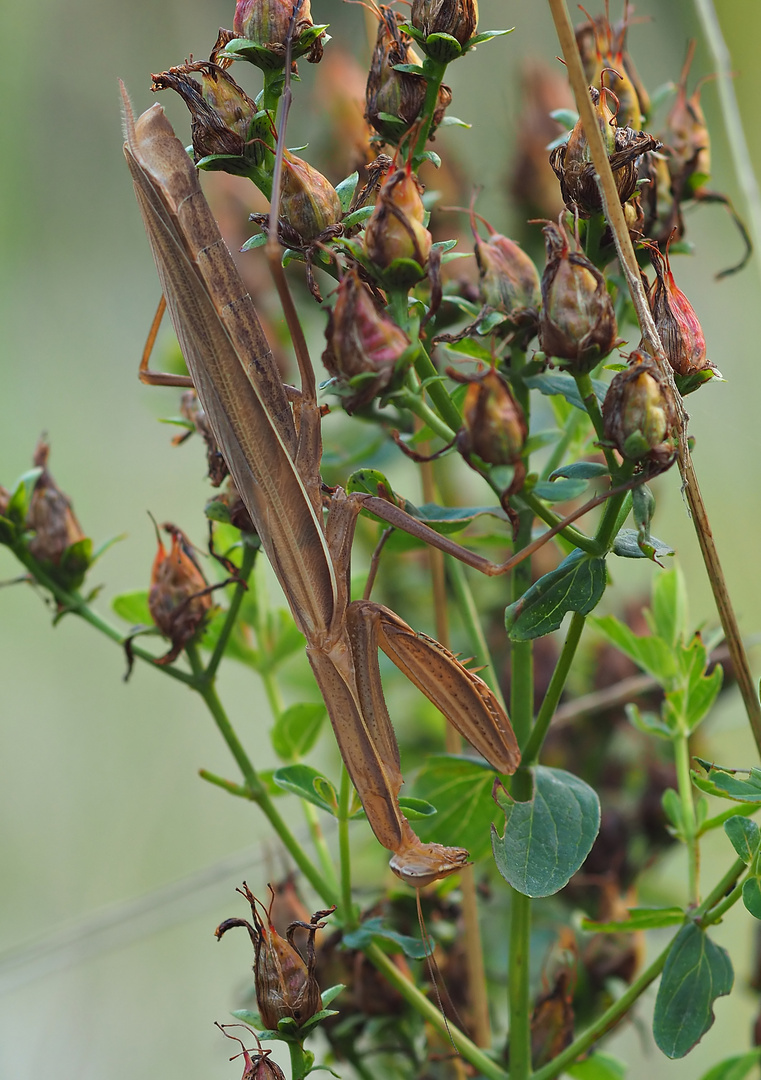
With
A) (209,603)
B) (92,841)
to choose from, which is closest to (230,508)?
(209,603)

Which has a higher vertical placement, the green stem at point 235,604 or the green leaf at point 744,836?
the green stem at point 235,604

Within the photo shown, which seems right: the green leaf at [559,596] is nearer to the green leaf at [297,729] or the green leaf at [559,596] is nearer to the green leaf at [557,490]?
the green leaf at [557,490]

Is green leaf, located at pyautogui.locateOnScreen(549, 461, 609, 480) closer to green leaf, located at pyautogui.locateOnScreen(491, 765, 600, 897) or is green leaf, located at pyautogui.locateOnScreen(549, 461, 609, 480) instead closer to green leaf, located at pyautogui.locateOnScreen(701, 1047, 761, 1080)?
green leaf, located at pyautogui.locateOnScreen(491, 765, 600, 897)

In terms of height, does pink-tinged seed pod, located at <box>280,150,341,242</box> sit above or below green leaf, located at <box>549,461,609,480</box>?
above

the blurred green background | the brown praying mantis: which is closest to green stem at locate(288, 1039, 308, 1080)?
the brown praying mantis

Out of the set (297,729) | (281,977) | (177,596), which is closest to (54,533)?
(177,596)

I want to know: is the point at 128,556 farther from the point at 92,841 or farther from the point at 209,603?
the point at 209,603

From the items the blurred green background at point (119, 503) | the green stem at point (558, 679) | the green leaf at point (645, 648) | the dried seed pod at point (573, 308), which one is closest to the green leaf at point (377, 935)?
the green stem at point (558, 679)
